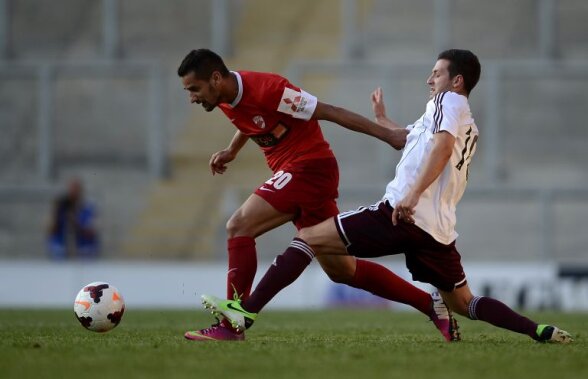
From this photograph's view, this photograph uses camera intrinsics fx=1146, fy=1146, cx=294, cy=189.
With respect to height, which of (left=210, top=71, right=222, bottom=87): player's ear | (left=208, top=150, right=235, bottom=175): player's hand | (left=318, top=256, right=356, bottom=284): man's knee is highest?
(left=210, top=71, right=222, bottom=87): player's ear

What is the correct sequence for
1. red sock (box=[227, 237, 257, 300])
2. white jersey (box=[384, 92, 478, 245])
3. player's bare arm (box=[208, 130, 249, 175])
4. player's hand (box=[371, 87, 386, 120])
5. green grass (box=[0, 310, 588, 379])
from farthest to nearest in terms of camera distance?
player's bare arm (box=[208, 130, 249, 175]), player's hand (box=[371, 87, 386, 120]), red sock (box=[227, 237, 257, 300]), white jersey (box=[384, 92, 478, 245]), green grass (box=[0, 310, 588, 379])

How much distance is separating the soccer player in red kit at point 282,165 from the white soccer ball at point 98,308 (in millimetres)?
608

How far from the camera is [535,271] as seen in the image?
51.0 ft

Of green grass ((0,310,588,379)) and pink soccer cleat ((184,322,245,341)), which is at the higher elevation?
pink soccer cleat ((184,322,245,341))

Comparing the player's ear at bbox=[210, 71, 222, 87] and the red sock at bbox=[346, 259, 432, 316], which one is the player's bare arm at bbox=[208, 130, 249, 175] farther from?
the red sock at bbox=[346, 259, 432, 316]

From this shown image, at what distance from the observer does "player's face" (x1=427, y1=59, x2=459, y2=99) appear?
22.7ft

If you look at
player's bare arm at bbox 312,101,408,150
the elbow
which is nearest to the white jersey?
player's bare arm at bbox 312,101,408,150

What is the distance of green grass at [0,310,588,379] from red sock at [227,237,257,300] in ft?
1.13

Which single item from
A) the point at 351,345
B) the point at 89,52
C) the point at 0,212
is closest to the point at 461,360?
the point at 351,345

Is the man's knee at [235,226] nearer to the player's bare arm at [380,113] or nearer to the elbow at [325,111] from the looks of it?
the elbow at [325,111]

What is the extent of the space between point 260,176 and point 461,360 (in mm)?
13541

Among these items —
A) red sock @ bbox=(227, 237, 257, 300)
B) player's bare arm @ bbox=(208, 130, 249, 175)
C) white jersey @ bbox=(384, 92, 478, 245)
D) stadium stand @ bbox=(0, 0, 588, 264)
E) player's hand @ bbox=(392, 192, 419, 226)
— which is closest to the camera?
player's hand @ bbox=(392, 192, 419, 226)

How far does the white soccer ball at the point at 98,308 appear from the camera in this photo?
7.39m

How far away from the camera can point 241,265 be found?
7113mm
